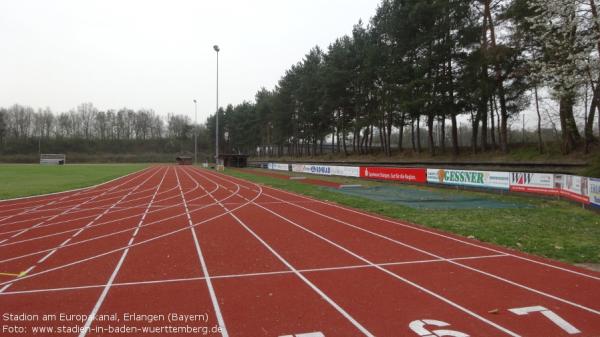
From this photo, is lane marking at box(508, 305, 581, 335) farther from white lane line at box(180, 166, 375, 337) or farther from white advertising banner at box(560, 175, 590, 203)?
white advertising banner at box(560, 175, 590, 203)

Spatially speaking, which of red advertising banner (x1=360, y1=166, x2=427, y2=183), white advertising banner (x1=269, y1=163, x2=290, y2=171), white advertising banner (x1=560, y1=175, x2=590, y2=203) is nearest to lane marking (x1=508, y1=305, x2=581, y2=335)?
white advertising banner (x1=560, y1=175, x2=590, y2=203)

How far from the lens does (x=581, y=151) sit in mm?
25078

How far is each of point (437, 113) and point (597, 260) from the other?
25.9 metres

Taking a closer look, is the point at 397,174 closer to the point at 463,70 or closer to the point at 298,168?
the point at 463,70

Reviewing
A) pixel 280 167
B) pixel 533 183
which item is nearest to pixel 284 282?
pixel 533 183

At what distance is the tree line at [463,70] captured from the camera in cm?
1720

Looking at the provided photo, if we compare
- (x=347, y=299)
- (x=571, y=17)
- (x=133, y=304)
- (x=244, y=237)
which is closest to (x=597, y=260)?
(x=347, y=299)

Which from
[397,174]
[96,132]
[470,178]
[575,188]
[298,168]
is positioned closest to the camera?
[575,188]

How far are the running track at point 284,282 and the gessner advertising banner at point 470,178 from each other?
10.3 m

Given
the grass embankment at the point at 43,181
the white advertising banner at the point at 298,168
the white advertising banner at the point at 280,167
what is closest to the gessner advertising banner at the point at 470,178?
the white advertising banner at the point at 298,168

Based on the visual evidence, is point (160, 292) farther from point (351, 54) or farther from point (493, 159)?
point (351, 54)

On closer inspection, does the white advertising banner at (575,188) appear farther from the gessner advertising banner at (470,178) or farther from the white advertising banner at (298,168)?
the white advertising banner at (298,168)

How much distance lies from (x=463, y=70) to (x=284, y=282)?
28038mm

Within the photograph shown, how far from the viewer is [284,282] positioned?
6613 millimetres
